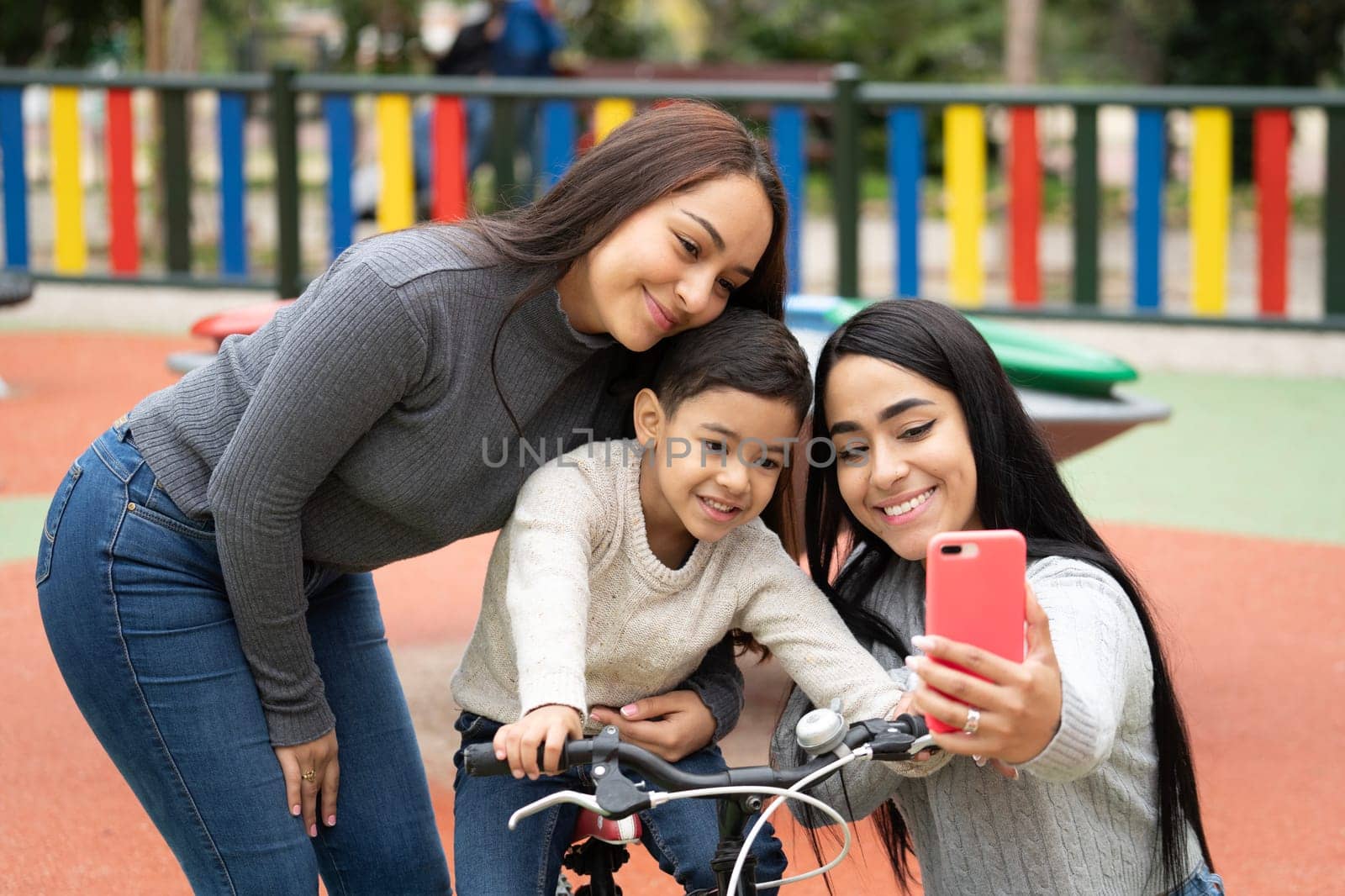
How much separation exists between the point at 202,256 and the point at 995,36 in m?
10.9

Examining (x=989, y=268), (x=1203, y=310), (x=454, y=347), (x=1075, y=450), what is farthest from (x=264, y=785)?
(x=989, y=268)

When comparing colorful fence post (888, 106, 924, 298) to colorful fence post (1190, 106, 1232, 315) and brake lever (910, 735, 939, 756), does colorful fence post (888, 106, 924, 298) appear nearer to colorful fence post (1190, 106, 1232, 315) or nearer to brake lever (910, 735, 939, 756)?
colorful fence post (1190, 106, 1232, 315)

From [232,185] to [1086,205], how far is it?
470 cm

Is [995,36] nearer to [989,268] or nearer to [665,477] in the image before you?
[989,268]

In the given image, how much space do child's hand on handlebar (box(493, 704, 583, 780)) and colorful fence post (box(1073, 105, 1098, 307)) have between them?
7.26 meters

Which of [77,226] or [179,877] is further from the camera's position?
[77,226]

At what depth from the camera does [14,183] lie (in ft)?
32.2

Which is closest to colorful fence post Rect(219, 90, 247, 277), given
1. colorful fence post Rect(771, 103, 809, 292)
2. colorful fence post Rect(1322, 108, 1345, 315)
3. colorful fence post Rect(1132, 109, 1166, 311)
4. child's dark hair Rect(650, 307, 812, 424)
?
colorful fence post Rect(771, 103, 809, 292)

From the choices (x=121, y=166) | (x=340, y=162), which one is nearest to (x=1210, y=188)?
(x=340, y=162)

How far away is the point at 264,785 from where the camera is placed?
95.3 inches

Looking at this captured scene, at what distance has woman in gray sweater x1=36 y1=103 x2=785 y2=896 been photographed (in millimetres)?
2264

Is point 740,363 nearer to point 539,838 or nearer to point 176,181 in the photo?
point 539,838

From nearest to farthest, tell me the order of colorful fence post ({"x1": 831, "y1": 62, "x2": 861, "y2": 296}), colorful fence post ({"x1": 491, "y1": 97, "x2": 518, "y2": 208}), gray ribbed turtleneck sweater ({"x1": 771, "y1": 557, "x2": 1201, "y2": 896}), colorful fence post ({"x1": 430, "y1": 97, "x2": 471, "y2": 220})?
gray ribbed turtleneck sweater ({"x1": 771, "y1": 557, "x2": 1201, "y2": 896}) < colorful fence post ({"x1": 831, "y1": 62, "x2": 861, "y2": 296}) < colorful fence post ({"x1": 491, "y1": 97, "x2": 518, "y2": 208}) < colorful fence post ({"x1": 430, "y1": 97, "x2": 471, "y2": 220})

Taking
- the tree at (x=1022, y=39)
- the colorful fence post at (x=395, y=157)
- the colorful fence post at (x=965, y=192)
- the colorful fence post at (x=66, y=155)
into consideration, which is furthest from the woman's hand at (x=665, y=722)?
the tree at (x=1022, y=39)
